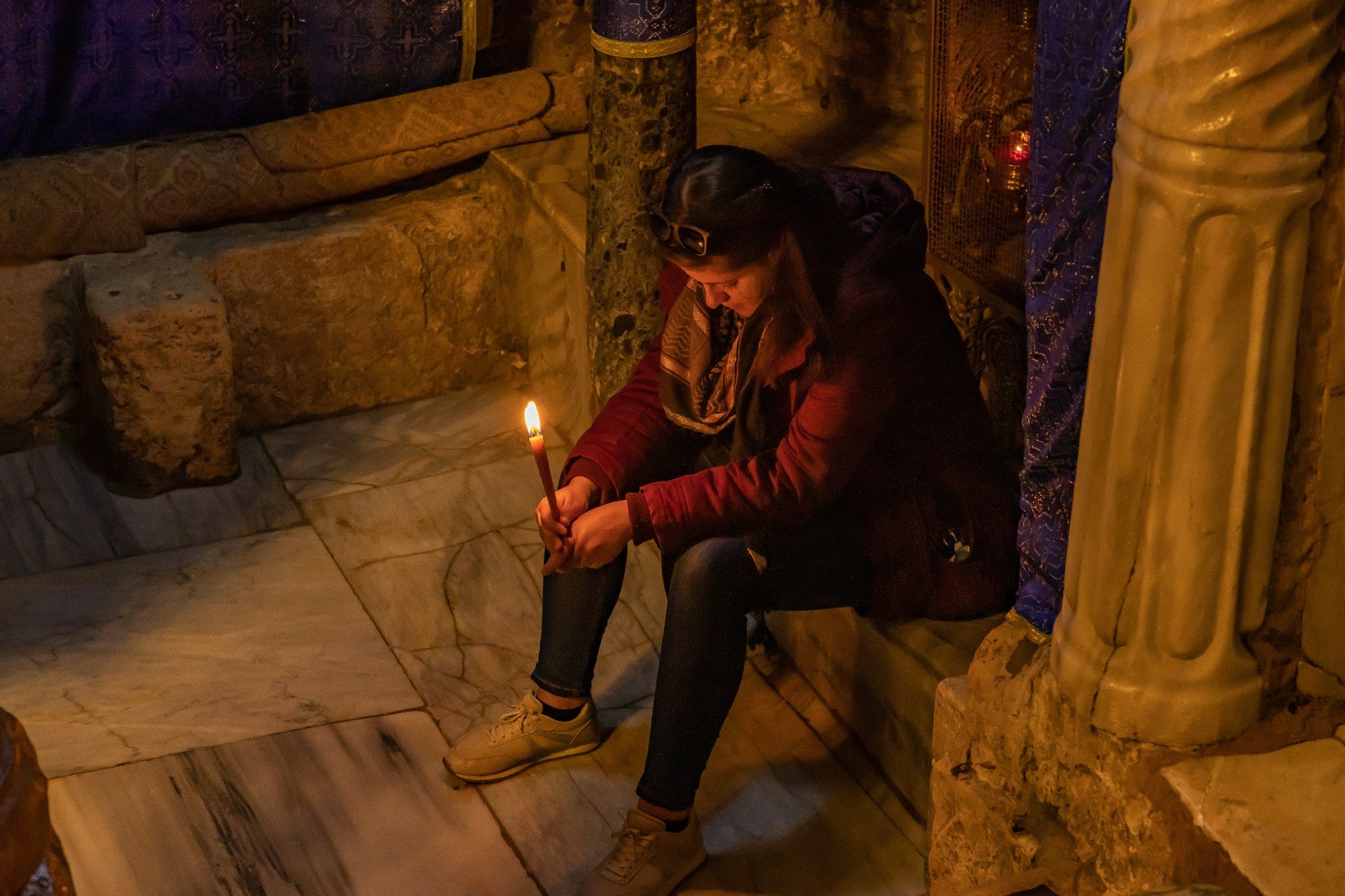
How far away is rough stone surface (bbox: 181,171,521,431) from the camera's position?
4137mm

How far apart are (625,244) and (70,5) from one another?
5.12ft

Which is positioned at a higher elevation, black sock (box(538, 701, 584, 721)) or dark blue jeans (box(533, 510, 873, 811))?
dark blue jeans (box(533, 510, 873, 811))

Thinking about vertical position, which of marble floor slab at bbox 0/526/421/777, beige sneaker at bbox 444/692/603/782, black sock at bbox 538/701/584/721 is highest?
black sock at bbox 538/701/584/721

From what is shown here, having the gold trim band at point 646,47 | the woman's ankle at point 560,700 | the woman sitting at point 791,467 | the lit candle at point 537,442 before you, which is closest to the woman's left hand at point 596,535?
the woman sitting at point 791,467

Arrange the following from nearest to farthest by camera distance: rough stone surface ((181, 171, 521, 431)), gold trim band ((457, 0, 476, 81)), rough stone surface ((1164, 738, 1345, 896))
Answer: rough stone surface ((1164, 738, 1345, 896)) → rough stone surface ((181, 171, 521, 431)) → gold trim band ((457, 0, 476, 81))

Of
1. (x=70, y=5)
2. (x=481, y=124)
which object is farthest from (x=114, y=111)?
(x=481, y=124)

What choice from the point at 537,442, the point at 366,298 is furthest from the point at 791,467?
the point at 366,298

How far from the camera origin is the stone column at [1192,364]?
1756 mm

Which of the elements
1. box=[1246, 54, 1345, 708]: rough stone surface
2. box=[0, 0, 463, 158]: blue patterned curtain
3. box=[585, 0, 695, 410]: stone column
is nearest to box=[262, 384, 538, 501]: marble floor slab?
box=[585, 0, 695, 410]: stone column

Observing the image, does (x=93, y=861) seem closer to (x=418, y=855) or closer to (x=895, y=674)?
(x=418, y=855)

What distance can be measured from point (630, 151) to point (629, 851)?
1548 mm

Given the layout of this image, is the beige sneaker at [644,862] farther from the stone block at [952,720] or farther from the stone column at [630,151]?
the stone column at [630,151]

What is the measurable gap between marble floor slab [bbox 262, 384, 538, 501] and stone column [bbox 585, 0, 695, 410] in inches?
20.6

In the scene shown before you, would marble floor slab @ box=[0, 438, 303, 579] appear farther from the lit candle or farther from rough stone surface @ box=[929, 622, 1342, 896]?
rough stone surface @ box=[929, 622, 1342, 896]
